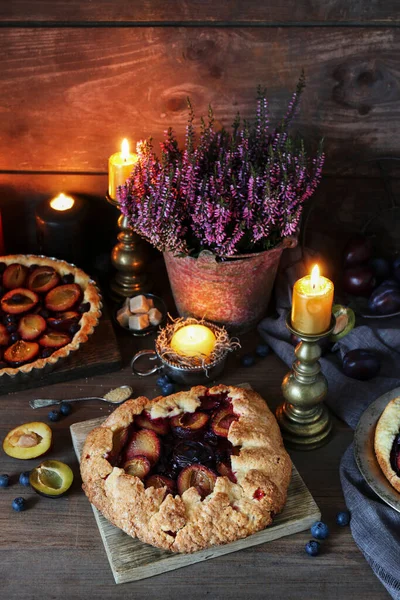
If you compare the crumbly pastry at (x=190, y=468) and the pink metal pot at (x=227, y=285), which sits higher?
the pink metal pot at (x=227, y=285)

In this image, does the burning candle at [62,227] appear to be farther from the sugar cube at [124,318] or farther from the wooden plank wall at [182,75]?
the sugar cube at [124,318]

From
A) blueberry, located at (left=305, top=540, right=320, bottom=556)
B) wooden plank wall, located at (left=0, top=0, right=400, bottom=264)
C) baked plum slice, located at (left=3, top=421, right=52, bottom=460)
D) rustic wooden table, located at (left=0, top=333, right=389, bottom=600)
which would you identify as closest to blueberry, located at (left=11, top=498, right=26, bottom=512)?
rustic wooden table, located at (left=0, top=333, right=389, bottom=600)

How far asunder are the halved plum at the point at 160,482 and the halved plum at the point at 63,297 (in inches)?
21.8

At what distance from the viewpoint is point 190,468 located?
137 centimetres

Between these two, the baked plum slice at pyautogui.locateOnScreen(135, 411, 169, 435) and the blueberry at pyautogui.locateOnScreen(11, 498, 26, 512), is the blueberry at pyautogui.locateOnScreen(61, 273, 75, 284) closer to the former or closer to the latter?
the baked plum slice at pyautogui.locateOnScreen(135, 411, 169, 435)

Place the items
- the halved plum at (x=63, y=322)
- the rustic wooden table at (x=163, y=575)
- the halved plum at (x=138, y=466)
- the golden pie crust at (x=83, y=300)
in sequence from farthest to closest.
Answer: the halved plum at (x=63, y=322)
the golden pie crust at (x=83, y=300)
the halved plum at (x=138, y=466)
the rustic wooden table at (x=163, y=575)

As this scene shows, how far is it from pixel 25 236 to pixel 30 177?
0.19m

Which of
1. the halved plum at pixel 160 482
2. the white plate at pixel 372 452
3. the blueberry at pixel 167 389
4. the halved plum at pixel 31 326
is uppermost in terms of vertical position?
the white plate at pixel 372 452

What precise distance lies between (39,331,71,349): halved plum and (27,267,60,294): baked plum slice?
167 mm

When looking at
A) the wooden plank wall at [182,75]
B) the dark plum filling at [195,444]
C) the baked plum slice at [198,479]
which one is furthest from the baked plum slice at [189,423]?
the wooden plank wall at [182,75]

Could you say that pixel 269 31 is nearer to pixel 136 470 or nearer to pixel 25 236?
pixel 25 236

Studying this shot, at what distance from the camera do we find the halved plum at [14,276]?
5.91 ft

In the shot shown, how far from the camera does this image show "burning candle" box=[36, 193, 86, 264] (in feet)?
6.10

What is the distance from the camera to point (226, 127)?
1.86 m
